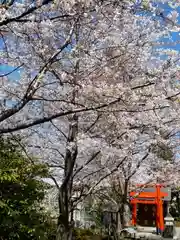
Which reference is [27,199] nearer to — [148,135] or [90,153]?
[90,153]

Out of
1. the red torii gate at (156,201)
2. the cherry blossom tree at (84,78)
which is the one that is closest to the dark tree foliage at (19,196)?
the cherry blossom tree at (84,78)

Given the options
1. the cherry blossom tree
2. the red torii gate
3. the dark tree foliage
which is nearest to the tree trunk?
the cherry blossom tree

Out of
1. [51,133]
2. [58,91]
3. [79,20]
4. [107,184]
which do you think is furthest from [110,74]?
[107,184]

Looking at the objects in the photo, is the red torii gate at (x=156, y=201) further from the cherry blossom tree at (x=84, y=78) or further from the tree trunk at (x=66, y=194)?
the tree trunk at (x=66, y=194)

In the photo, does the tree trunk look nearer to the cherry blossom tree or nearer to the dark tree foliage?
the cherry blossom tree

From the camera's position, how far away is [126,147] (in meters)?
9.34

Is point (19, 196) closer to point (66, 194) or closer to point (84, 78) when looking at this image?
point (66, 194)

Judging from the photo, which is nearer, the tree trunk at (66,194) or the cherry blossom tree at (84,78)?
the cherry blossom tree at (84,78)

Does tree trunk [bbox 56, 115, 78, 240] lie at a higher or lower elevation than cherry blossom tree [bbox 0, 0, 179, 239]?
lower

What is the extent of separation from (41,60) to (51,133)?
4528 millimetres

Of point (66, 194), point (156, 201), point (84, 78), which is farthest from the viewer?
point (156, 201)

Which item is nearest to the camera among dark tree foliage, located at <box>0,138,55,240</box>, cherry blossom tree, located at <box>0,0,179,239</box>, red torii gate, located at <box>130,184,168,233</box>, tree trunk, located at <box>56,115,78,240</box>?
cherry blossom tree, located at <box>0,0,179,239</box>

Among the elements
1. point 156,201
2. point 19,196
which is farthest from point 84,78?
point 156,201

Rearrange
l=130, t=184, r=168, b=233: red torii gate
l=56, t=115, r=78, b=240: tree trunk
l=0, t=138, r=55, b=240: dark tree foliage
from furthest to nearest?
l=130, t=184, r=168, b=233: red torii gate, l=56, t=115, r=78, b=240: tree trunk, l=0, t=138, r=55, b=240: dark tree foliage
